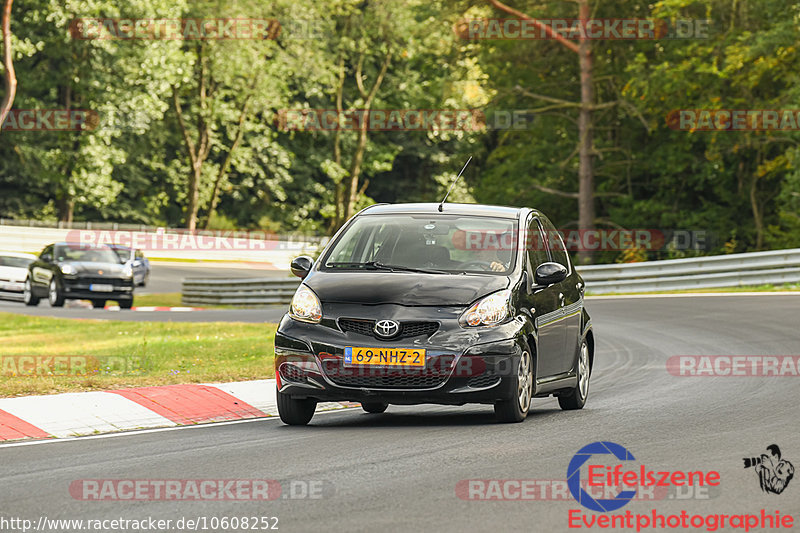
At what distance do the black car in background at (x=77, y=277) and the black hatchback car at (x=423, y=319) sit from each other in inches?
938

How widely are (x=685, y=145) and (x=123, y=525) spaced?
123ft

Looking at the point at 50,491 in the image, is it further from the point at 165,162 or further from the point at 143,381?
the point at 165,162

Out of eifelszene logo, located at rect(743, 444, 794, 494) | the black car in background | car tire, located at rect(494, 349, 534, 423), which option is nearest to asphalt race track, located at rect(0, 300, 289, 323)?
the black car in background

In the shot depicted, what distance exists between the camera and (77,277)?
34031 mm

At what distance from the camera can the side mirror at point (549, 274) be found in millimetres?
11000

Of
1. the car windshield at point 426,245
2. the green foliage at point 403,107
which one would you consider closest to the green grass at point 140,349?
the car windshield at point 426,245

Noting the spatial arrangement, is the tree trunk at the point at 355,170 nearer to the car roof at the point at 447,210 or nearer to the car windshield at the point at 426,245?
the car roof at the point at 447,210

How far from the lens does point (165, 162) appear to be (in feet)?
243

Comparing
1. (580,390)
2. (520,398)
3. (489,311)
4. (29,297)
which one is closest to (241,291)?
(29,297)

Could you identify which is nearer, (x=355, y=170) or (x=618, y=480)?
(x=618, y=480)

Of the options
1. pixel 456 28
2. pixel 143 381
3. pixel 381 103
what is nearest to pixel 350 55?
pixel 381 103

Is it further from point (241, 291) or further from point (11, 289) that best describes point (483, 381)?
point (11, 289)

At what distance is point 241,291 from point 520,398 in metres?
26.1

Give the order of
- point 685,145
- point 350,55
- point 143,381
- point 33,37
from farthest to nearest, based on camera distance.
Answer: point 350,55 < point 33,37 < point 685,145 < point 143,381
